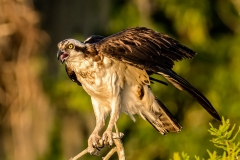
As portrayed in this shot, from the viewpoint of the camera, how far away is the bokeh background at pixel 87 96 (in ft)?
37.2

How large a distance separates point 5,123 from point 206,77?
2.92 metres

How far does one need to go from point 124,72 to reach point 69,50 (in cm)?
39

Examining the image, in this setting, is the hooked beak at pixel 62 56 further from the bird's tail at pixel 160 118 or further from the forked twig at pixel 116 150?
the bird's tail at pixel 160 118

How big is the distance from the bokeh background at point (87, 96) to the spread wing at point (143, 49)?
575 cm

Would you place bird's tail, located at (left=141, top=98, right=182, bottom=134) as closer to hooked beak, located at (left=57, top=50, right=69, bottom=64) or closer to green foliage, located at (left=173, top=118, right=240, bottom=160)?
hooked beak, located at (left=57, top=50, right=69, bottom=64)

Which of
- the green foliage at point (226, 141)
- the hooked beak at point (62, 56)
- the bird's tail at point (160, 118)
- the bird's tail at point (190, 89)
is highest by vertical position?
the green foliage at point (226, 141)

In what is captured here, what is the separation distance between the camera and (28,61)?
11.1 m

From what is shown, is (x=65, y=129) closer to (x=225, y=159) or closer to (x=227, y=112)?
(x=227, y=112)

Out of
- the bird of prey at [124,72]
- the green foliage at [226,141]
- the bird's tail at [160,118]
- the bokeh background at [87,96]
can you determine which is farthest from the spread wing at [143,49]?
the bokeh background at [87,96]

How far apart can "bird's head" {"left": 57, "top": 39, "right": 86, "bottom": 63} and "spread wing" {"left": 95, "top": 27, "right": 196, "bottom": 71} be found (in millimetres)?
122

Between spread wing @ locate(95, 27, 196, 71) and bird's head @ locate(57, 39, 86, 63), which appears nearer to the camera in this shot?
bird's head @ locate(57, 39, 86, 63)

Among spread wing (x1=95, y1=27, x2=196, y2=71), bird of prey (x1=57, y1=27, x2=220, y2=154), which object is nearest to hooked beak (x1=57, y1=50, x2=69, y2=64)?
bird of prey (x1=57, y1=27, x2=220, y2=154)

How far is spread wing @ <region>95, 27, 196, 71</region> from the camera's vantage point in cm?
495

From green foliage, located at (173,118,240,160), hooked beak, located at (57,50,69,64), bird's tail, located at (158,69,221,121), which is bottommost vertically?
bird's tail, located at (158,69,221,121)
